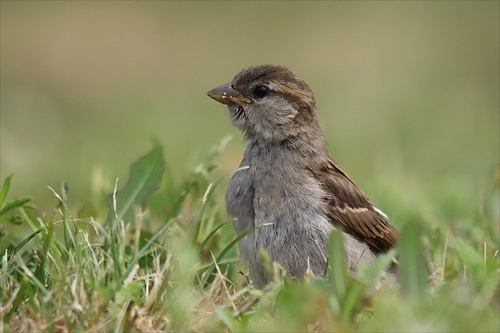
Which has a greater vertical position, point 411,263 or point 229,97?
point 229,97

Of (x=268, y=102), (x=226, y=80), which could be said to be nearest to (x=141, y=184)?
(x=268, y=102)

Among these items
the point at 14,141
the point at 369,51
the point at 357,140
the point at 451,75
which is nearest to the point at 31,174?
the point at 14,141

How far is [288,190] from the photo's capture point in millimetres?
4875

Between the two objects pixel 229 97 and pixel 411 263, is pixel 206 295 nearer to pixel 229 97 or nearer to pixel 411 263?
pixel 411 263

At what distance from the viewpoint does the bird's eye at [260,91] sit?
5.47 meters

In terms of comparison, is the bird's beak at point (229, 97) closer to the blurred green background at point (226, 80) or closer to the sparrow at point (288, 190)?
the sparrow at point (288, 190)

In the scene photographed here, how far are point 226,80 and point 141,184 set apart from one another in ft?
25.1

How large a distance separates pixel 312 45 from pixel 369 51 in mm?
950

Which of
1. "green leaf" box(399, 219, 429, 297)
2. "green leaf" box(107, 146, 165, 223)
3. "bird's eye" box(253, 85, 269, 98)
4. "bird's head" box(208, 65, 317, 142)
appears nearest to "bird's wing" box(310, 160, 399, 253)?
"bird's head" box(208, 65, 317, 142)

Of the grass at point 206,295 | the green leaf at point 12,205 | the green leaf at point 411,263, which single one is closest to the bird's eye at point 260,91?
the grass at point 206,295

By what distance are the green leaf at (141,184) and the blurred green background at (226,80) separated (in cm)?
94

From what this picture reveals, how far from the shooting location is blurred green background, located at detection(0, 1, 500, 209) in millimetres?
8391

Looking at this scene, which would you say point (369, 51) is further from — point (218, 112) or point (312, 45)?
point (218, 112)

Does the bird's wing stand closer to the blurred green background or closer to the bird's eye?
the bird's eye
